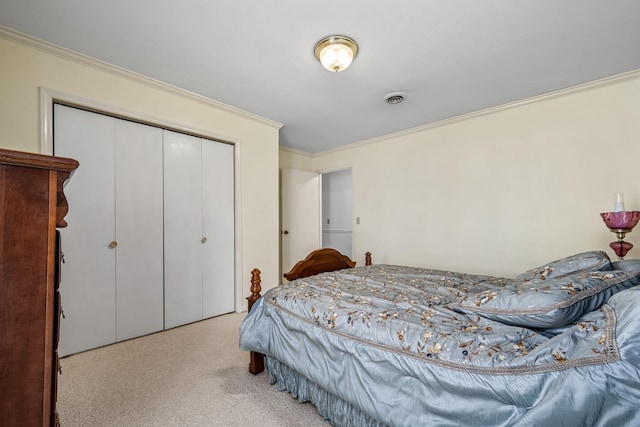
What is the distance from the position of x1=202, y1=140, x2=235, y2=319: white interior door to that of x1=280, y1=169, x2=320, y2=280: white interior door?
1.28m

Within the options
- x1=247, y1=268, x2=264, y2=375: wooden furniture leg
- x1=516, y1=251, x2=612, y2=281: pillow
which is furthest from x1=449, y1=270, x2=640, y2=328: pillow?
x1=247, y1=268, x2=264, y2=375: wooden furniture leg

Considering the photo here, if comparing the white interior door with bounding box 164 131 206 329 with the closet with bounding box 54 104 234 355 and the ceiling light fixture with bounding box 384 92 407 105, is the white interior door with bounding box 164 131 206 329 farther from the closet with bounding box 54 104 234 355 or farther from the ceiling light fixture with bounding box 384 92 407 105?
the ceiling light fixture with bounding box 384 92 407 105

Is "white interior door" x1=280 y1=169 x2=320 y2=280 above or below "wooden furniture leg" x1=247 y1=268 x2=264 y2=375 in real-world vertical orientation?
above

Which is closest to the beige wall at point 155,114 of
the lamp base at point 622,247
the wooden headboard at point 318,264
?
the wooden headboard at point 318,264

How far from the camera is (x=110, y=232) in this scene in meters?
2.41

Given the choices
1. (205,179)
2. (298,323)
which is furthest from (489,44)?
→ (205,179)

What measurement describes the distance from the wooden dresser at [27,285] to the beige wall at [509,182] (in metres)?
3.55

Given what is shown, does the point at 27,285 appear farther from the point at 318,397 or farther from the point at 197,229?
the point at 197,229

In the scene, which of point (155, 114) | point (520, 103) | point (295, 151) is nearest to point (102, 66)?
point (155, 114)

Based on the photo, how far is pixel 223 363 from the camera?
6.92 ft

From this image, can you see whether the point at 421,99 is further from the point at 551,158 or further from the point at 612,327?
the point at 612,327

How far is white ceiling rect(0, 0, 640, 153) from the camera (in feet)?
5.57

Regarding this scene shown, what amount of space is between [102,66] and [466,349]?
3124 millimetres

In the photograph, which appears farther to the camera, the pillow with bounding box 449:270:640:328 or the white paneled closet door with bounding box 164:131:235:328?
the white paneled closet door with bounding box 164:131:235:328
